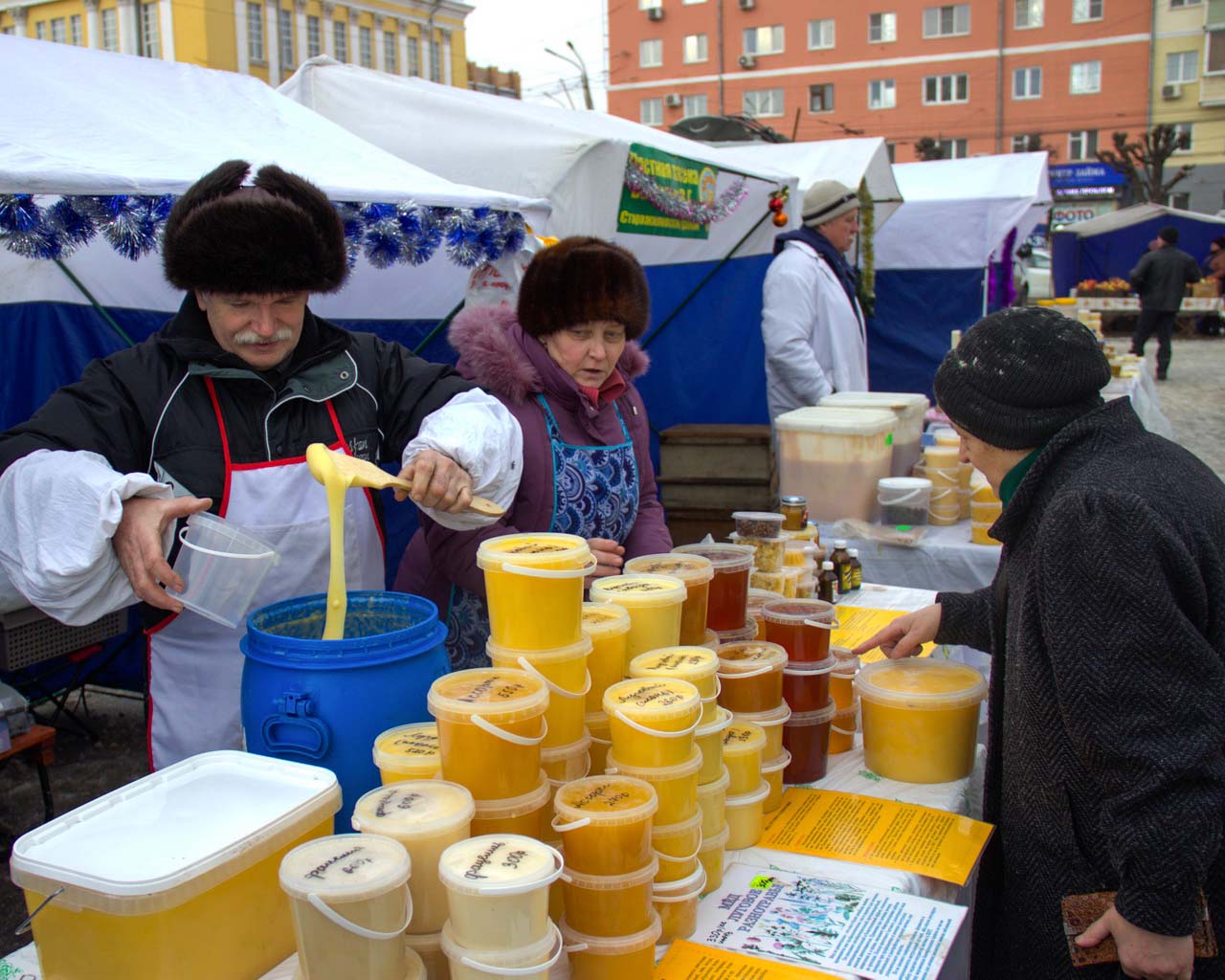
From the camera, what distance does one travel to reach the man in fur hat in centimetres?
183

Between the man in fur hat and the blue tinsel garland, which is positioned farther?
the blue tinsel garland

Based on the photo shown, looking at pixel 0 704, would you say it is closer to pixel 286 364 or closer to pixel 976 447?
pixel 286 364

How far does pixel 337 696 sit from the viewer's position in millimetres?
1460

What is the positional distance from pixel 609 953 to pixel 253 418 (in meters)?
1.24

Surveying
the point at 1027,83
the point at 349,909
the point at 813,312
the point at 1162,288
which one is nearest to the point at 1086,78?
the point at 1027,83

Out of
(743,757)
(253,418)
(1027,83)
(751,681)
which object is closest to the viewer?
(743,757)

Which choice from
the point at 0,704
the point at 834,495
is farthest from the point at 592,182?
the point at 0,704

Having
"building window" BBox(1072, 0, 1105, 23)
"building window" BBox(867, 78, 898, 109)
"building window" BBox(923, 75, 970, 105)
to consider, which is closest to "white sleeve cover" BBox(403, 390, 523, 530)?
"building window" BBox(923, 75, 970, 105)

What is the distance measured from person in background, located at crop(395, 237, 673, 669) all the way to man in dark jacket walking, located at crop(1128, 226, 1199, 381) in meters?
14.3

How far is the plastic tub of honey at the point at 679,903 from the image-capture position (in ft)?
4.64

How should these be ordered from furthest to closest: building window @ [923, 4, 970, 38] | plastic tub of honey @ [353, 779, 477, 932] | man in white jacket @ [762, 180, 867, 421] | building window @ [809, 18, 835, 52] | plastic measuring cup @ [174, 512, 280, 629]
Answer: building window @ [809, 18, 835, 52], building window @ [923, 4, 970, 38], man in white jacket @ [762, 180, 867, 421], plastic measuring cup @ [174, 512, 280, 629], plastic tub of honey @ [353, 779, 477, 932]

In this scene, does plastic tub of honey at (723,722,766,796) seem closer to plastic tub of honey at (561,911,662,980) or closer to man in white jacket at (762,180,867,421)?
A: plastic tub of honey at (561,911,662,980)

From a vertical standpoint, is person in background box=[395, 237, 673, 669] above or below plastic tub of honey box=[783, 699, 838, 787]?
above

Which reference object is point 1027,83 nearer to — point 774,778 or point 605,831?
point 774,778
